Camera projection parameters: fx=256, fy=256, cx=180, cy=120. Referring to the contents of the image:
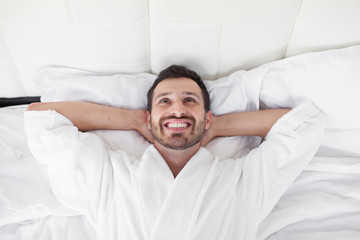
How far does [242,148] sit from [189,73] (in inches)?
16.4

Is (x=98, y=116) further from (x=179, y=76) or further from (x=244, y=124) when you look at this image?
(x=244, y=124)

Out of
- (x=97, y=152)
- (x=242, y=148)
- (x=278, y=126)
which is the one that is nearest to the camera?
(x=97, y=152)

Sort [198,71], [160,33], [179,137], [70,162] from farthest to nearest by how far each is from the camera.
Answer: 1. [198,71]
2. [160,33]
3. [179,137]
4. [70,162]

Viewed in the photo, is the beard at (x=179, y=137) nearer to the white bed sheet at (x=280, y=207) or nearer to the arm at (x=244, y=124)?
the arm at (x=244, y=124)

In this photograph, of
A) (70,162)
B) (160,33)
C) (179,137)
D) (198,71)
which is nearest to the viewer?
(70,162)

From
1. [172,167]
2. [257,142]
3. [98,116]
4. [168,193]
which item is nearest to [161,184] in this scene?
[168,193]

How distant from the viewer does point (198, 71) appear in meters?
1.25

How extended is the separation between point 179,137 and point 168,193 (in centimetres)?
23

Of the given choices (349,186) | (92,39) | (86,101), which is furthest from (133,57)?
(349,186)

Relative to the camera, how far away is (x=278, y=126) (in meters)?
1.05

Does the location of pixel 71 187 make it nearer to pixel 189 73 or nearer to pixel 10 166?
pixel 10 166

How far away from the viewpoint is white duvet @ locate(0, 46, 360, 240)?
893mm

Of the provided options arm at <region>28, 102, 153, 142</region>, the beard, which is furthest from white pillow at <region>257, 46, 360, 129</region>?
arm at <region>28, 102, 153, 142</region>

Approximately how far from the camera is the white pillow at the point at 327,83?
3.38ft
